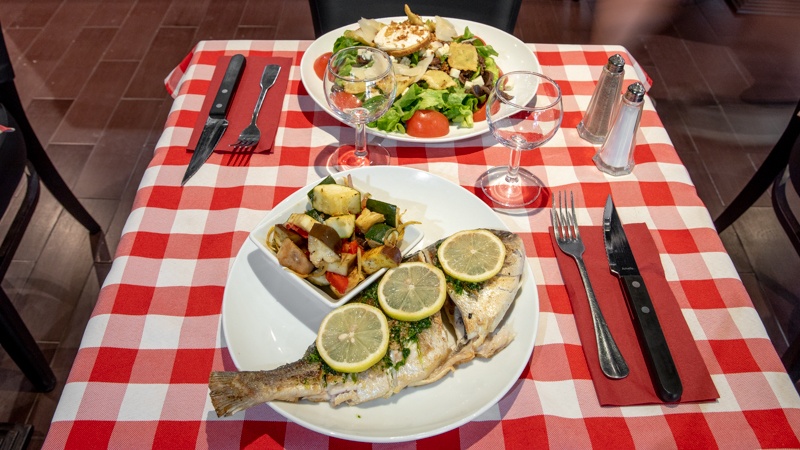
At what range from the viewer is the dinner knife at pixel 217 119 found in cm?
150

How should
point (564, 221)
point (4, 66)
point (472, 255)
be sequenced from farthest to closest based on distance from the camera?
point (4, 66), point (564, 221), point (472, 255)

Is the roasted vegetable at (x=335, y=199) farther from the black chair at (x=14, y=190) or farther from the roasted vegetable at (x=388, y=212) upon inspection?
the black chair at (x=14, y=190)

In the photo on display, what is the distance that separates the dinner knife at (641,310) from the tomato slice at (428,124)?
0.51 metres

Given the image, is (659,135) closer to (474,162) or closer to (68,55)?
(474,162)

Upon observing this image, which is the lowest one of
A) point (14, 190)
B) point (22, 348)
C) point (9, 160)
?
point (22, 348)

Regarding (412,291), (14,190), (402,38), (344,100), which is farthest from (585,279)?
(14,190)

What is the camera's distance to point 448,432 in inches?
40.5

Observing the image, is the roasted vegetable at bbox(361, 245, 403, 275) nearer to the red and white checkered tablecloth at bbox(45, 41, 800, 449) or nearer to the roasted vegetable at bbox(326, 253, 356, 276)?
the roasted vegetable at bbox(326, 253, 356, 276)

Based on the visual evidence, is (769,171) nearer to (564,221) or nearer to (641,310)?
(564,221)

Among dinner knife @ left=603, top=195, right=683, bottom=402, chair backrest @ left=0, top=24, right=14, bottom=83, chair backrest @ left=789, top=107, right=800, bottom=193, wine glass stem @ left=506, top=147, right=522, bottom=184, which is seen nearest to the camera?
dinner knife @ left=603, top=195, right=683, bottom=402

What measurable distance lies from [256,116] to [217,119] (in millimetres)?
114

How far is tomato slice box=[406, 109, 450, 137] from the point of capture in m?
1.56

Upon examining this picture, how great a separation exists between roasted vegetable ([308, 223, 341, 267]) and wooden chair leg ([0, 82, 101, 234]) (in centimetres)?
167

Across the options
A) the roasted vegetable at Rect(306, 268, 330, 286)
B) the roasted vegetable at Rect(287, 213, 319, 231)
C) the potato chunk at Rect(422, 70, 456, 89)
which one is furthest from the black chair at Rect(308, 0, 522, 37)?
the roasted vegetable at Rect(306, 268, 330, 286)
